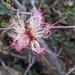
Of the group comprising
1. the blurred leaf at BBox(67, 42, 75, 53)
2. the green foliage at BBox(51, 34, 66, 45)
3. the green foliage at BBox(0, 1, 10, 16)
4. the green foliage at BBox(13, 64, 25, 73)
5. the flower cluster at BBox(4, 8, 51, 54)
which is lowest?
the green foliage at BBox(13, 64, 25, 73)

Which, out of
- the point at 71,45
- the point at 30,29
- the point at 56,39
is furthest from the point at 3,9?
the point at 71,45

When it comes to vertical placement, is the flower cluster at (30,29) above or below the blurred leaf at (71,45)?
above

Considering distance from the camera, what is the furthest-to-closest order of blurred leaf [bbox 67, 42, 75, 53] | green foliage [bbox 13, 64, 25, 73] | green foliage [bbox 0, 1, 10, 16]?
green foliage [bbox 13, 64, 25, 73]
blurred leaf [bbox 67, 42, 75, 53]
green foliage [bbox 0, 1, 10, 16]

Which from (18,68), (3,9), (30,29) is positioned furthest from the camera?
(18,68)

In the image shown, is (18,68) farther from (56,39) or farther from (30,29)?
(30,29)

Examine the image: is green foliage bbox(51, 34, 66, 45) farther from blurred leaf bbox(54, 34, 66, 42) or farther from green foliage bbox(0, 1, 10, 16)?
green foliage bbox(0, 1, 10, 16)

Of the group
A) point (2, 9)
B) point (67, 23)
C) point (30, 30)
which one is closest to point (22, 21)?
point (30, 30)

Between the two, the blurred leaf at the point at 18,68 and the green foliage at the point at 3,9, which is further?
the blurred leaf at the point at 18,68

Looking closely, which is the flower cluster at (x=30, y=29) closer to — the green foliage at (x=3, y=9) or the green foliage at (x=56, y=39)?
the green foliage at (x=3, y=9)

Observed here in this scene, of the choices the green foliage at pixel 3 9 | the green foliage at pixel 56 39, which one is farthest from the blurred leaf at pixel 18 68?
the green foliage at pixel 3 9

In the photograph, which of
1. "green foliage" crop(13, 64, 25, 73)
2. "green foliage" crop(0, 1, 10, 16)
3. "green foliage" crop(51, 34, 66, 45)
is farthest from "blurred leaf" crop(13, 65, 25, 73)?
"green foliage" crop(0, 1, 10, 16)

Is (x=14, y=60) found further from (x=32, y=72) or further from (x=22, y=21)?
(x=22, y=21)
